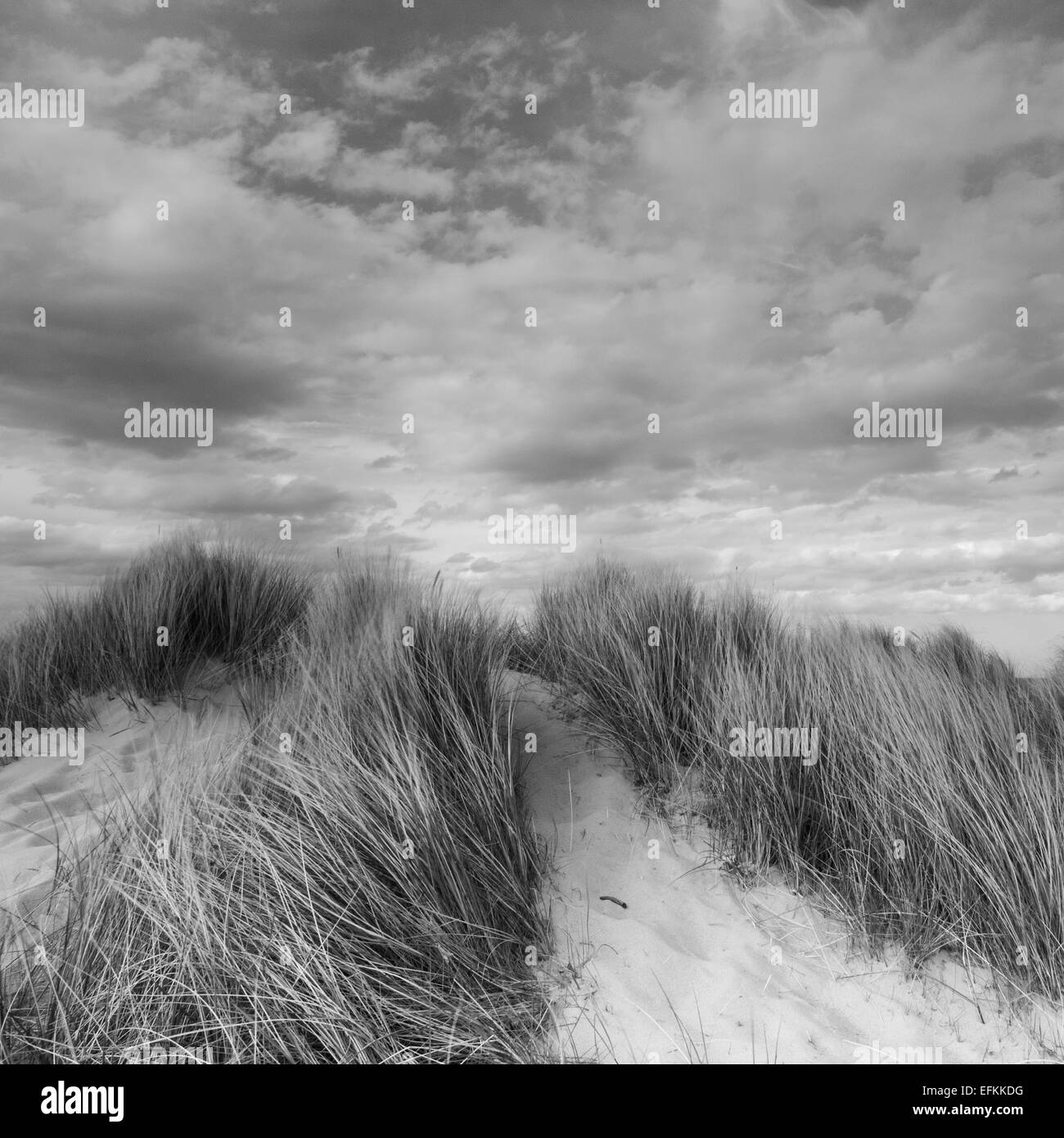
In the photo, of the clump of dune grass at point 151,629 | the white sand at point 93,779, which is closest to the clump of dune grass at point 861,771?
the white sand at point 93,779

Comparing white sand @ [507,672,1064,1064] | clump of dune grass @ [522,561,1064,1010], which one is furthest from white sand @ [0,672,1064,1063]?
clump of dune grass @ [522,561,1064,1010]

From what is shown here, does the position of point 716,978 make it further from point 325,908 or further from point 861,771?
point 325,908

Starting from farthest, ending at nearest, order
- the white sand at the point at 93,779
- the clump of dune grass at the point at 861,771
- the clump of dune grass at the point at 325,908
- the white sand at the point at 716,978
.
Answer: the white sand at the point at 93,779, the clump of dune grass at the point at 861,771, the white sand at the point at 716,978, the clump of dune grass at the point at 325,908

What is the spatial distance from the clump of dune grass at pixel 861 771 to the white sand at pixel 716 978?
18cm

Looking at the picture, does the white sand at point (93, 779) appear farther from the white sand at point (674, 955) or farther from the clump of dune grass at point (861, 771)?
the clump of dune grass at point (861, 771)

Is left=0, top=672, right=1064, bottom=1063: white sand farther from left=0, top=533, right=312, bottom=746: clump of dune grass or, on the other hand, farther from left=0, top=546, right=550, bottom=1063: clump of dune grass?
left=0, top=533, right=312, bottom=746: clump of dune grass

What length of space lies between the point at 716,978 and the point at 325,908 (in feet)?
5.36

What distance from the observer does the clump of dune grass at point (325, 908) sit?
2895mm

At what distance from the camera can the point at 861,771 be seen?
4145 millimetres

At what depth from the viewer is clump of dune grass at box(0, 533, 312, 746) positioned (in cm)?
614

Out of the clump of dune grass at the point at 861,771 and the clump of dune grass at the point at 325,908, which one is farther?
the clump of dune grass at the point at 861,771

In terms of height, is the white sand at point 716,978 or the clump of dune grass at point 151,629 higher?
the clump of dune grass at point 151,629
